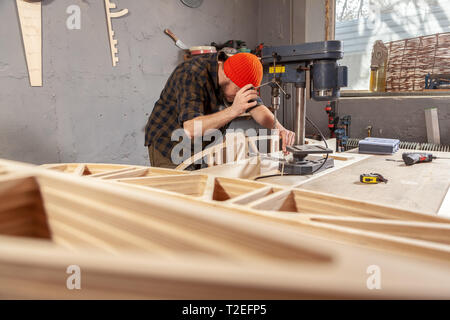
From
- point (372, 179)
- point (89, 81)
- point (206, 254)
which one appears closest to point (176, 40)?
point (89, 81)

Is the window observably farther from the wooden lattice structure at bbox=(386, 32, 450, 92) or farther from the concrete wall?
the concrete wall

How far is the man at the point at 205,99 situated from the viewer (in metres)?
2.00

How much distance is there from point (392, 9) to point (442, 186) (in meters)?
3.36

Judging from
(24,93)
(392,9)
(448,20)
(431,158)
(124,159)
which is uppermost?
(392,9)

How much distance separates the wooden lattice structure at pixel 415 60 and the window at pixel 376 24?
106 mm

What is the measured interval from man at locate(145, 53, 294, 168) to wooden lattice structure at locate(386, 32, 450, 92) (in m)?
2.15

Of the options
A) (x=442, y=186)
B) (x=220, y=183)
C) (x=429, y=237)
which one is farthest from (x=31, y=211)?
(x=442, y=186)

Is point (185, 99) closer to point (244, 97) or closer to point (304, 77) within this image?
point (244, 97)

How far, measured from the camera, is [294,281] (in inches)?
17.6

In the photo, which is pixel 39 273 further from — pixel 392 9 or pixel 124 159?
pixel 392 9

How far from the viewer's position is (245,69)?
78.8 inches

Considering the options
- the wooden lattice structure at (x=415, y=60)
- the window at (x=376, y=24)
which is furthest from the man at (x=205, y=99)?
the window at (x=376, y=24)

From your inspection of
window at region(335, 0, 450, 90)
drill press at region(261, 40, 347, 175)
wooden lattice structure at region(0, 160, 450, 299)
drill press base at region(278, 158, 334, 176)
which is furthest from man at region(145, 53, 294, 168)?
window at region(335, 0, 450, 90)

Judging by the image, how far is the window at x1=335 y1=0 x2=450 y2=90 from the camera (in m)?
3.62
